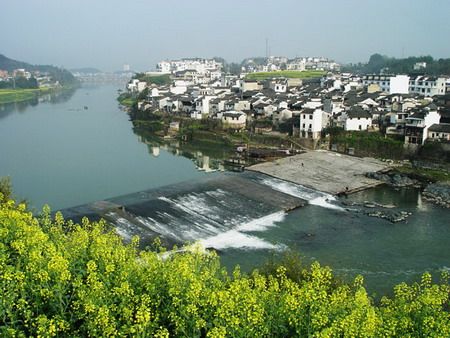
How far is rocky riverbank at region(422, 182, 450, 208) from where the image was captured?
1778 centimetres

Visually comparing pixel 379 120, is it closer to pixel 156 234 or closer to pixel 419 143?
pixel 419 143

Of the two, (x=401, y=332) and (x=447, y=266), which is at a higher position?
(x=401, y=332)

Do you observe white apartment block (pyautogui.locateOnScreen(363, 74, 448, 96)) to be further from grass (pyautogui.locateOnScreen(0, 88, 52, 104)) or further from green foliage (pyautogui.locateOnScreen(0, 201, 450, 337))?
grass (pyautogui.locateOnScreen(0, 88, 52, 104))

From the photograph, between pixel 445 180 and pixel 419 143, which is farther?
pixel 419 143

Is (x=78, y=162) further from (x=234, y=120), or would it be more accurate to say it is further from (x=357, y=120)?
(x=357, y=120)

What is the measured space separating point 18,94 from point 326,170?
6201cm

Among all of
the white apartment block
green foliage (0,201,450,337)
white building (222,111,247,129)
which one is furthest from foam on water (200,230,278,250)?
the white apartment block

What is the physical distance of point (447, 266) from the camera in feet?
41.3

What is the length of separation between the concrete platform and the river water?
2.53 ft

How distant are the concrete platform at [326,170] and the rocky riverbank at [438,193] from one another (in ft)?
7.06

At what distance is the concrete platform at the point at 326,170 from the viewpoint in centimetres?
1955

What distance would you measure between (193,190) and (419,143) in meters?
12.8

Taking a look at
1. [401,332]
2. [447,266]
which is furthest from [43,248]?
[447,266]

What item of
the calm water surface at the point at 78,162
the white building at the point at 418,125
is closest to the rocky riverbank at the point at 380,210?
the white building at the point at 418,125
